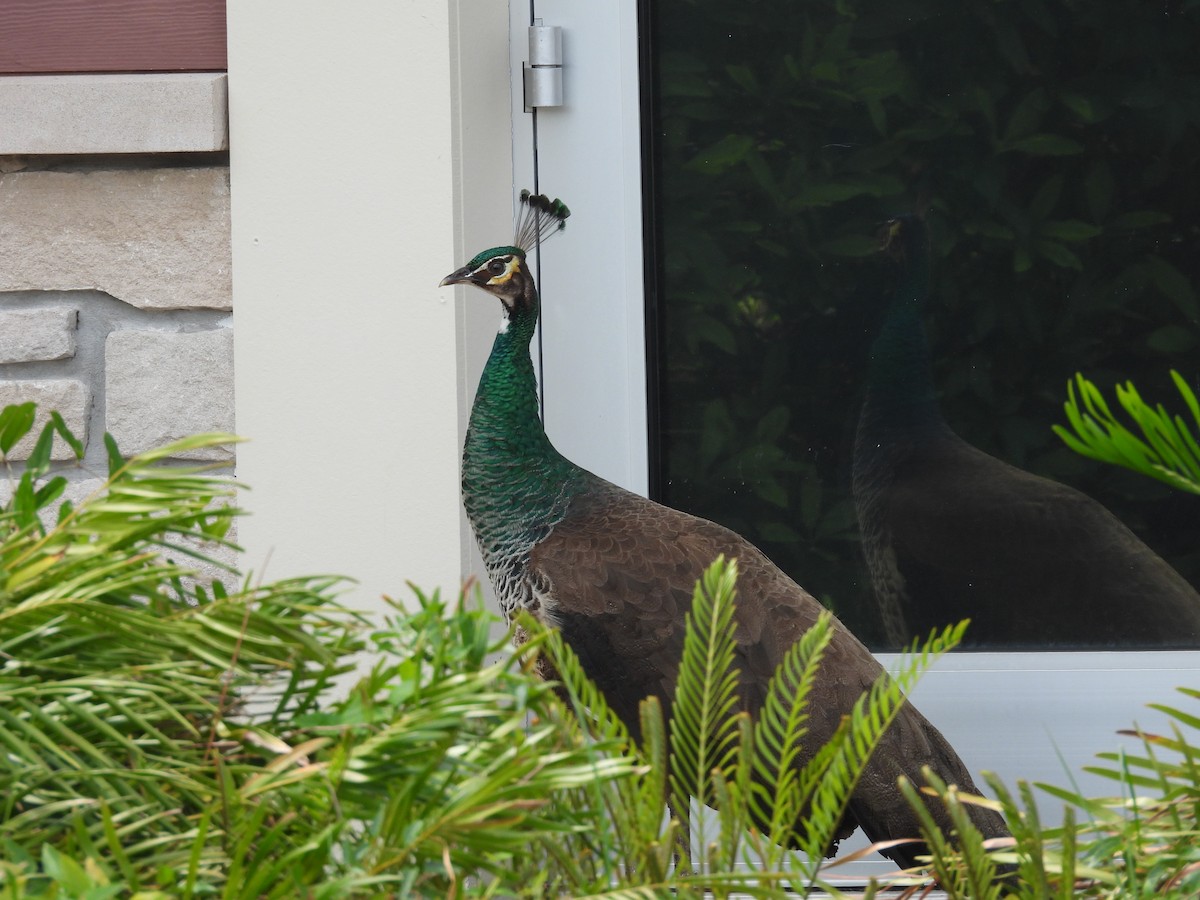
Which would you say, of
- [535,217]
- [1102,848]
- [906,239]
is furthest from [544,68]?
[1102,848]

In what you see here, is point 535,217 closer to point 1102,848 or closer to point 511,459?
point 511,459

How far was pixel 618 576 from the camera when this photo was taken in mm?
1593

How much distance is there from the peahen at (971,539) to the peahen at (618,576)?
1.24 feet

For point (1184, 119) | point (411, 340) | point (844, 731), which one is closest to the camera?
point (844, 731)

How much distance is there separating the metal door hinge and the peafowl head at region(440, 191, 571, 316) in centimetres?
17

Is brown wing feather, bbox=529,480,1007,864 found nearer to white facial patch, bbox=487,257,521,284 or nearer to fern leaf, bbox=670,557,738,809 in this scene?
white facial patch, bbox=487,257,521,284

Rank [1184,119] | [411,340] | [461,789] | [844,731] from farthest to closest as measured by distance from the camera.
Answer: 1. [1184,119]
2. [411,340]
3. [844,731]
4. [461,789]

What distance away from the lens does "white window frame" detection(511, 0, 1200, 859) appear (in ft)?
6.47

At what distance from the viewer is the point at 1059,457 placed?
Answer: 1.97 metres

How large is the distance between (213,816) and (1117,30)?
1.77 meters

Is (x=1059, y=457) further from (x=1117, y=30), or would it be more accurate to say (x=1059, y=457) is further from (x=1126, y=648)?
(x=1117, y=30)

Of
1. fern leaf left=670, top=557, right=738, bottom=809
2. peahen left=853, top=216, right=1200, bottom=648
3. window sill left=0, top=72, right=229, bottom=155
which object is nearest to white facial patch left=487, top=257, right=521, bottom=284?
window sill left=0, top=72, right=229, bottom=155

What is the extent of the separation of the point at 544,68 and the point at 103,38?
2.01ft

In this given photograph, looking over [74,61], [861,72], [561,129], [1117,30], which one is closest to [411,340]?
[561,129]
